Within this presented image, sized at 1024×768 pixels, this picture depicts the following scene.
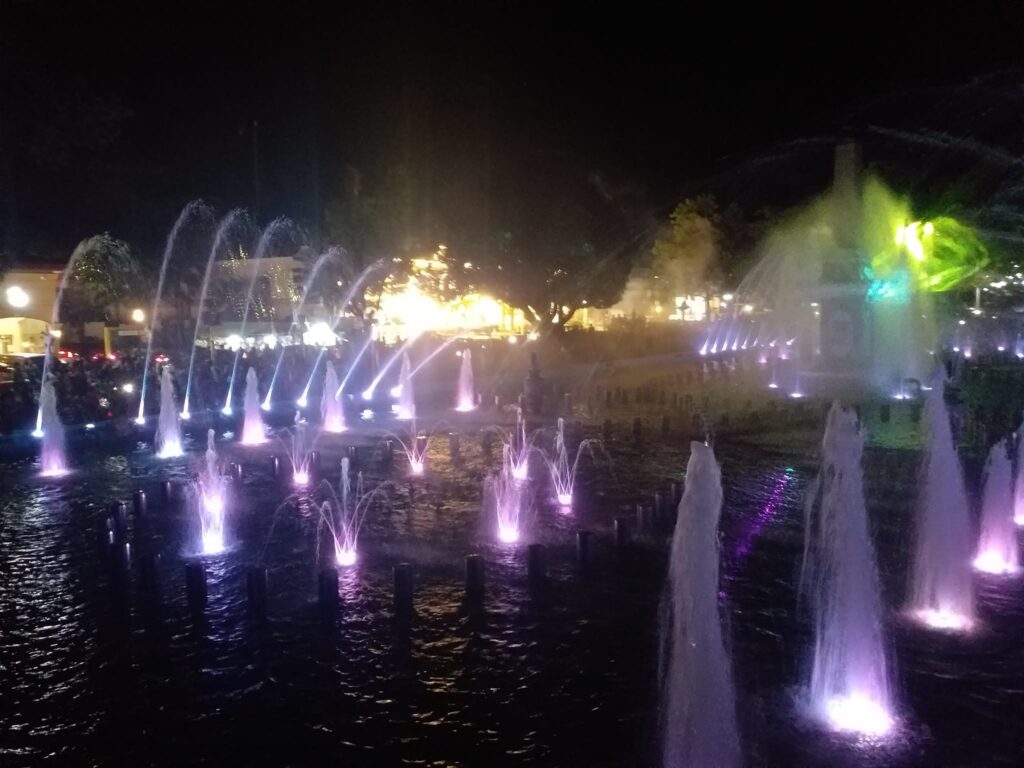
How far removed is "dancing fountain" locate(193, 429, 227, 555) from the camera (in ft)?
37.1

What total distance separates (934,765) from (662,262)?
191ft

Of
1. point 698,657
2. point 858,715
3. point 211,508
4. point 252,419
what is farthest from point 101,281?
point 858,715

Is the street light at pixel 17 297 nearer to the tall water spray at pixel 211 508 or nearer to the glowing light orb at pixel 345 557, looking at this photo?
the tall water spray at pixel 211 508

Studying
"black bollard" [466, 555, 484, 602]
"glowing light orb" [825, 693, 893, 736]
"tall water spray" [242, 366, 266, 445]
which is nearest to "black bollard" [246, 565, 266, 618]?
"black bollard" [466, 555, 484, 602]

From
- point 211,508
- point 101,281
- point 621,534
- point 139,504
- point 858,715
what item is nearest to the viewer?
point 858,715

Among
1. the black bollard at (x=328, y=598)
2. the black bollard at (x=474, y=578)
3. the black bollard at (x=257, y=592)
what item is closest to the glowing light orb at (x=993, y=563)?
the black bollard at (x=474, y=578)

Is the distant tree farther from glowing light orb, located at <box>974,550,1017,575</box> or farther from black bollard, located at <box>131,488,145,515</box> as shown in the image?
glowing light orb, located at <box>974,550,1017,575</box>

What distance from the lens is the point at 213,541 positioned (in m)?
11.3

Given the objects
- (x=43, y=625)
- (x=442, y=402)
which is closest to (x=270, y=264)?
(x=442, y=402)

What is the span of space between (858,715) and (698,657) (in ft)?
4.97

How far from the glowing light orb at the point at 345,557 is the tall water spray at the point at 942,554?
255 inches

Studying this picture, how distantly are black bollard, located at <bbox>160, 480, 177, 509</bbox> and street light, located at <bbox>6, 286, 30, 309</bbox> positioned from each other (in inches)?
1091

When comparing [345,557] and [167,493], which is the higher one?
[167,493]

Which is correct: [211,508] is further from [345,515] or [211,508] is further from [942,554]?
[942,554]
